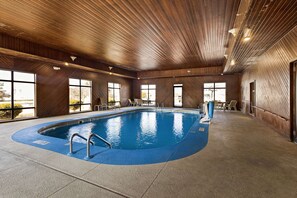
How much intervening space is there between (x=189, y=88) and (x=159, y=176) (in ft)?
35.1

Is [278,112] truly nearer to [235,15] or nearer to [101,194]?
[235,15]

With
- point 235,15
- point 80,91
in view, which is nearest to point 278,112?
point 235,15

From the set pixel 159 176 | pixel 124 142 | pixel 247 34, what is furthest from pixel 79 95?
pixel 247 34

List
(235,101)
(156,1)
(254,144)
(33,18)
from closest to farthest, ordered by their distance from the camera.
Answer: (156,1), (254,144), (33,18), (235,101)

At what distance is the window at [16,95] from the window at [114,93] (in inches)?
210

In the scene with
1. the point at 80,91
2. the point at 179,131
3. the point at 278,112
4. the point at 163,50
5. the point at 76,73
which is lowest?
the point at 179,131

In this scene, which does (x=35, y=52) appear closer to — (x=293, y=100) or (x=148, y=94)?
(x=293, y=100)

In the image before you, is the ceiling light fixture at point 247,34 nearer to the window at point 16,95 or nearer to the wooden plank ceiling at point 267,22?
the wooden plank ceiling at point 267,22

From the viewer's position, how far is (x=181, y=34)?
4.70 m

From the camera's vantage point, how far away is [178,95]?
1260cm

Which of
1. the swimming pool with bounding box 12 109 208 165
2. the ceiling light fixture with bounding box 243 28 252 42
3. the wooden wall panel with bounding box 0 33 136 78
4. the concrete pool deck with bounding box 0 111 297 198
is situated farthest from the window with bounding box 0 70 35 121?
the ceiling light fixture with bounding box 243 28 252 42

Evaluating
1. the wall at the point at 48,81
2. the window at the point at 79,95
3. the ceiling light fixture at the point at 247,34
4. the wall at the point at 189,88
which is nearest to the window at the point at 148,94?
the wall at the point at 189,88

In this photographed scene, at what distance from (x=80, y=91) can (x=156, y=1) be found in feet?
25.9

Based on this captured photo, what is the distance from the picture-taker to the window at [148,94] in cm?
1351
